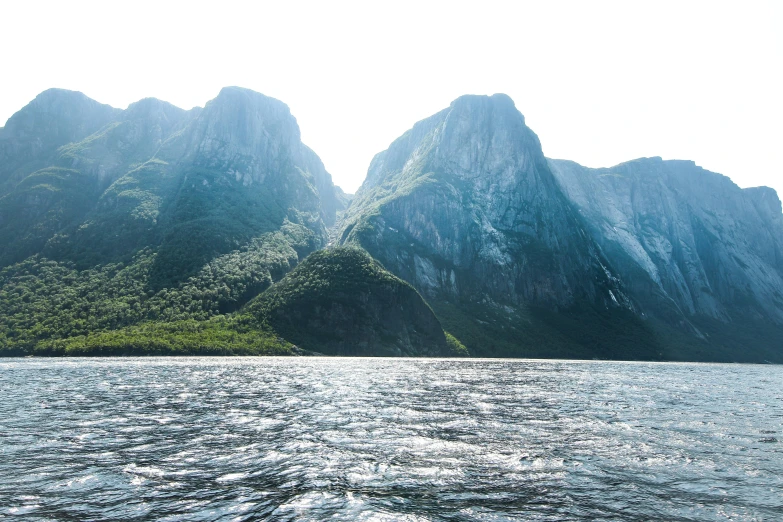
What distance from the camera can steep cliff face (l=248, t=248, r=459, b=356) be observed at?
568ft

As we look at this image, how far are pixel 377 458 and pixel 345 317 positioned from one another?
15443 centimetres

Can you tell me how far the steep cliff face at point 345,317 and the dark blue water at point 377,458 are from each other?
118654mm

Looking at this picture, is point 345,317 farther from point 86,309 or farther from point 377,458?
point 377,458

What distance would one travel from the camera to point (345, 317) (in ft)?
595

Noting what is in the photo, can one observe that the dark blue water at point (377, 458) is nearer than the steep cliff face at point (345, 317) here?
Yes

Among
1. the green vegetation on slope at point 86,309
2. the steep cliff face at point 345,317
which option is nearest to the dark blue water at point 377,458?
the green vegetation on slope at point 86,309

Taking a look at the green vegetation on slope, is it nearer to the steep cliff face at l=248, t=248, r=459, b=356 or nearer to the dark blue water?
the steep cliff face at l=248, t=248, r=459, b=356

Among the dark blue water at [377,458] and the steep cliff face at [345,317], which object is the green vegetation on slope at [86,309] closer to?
the steep cliff face at [345,317]

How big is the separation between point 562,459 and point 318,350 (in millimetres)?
141899

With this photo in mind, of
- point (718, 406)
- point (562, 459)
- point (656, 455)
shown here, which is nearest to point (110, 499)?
point (562, 459)

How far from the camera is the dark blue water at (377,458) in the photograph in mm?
20359

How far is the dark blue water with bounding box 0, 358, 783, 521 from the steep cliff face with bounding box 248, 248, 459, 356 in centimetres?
11865

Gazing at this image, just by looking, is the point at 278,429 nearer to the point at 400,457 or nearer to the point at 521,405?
the point at 400,457

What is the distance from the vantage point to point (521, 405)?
168 feet
